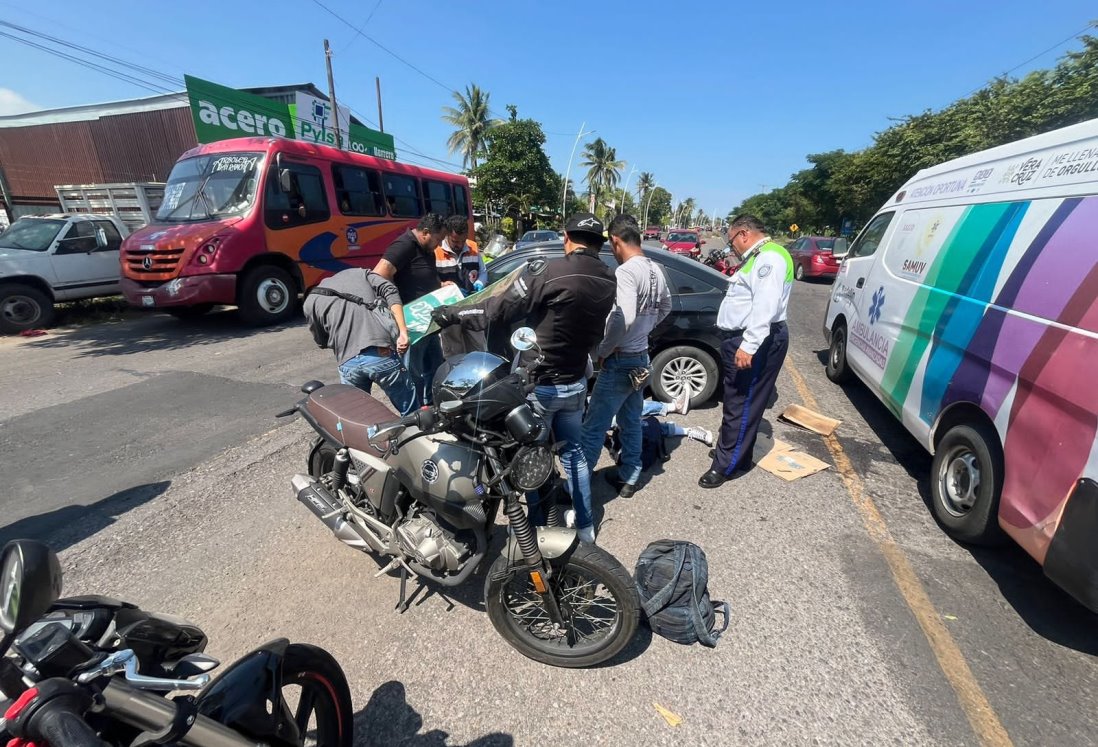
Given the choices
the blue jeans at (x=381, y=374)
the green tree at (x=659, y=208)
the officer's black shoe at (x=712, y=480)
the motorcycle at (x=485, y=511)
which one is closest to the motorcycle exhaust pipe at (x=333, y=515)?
the motorcycle at (x=485, y=511)

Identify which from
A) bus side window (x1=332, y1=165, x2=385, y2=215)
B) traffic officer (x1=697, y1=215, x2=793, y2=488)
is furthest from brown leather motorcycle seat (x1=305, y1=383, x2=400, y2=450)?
bus side window (x1=332, y1=165, x2=385, y2=215)

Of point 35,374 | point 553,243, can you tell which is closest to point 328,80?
point 35,374

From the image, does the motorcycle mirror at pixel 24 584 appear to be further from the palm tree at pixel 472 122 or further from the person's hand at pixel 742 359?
the palm tree at pixel 472 122

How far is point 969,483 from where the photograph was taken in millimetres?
2816

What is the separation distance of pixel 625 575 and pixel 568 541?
0.94 ft

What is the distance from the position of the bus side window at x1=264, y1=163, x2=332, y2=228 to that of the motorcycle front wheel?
8.64 metres

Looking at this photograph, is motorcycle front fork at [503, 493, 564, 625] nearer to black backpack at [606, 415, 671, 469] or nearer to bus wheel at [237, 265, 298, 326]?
black backpack at [606, 415, 671, 469]

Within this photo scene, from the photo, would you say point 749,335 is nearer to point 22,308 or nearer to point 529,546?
point 529,546

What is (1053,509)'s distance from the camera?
215 cm

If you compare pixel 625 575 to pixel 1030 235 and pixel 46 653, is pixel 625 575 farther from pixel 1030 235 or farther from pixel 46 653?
pixel 1030 235

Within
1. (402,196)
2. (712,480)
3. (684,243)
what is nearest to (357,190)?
(402,196)

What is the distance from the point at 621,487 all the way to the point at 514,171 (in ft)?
99.9

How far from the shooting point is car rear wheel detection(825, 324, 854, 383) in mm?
5406

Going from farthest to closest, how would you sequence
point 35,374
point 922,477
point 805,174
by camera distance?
point 805,174 → point 35,374 → point 922,477
